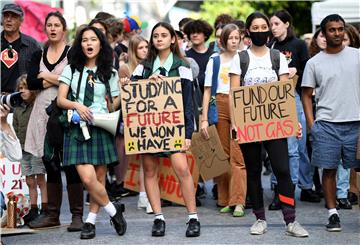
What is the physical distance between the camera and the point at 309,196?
11.2m

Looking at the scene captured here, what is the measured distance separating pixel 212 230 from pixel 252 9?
1881cm

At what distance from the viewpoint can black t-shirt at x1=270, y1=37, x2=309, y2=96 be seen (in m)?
10.9

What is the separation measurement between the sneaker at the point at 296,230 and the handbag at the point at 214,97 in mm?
2096

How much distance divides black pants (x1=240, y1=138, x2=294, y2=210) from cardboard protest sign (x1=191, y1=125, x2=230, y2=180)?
1.46m

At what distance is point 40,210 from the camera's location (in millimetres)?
9969

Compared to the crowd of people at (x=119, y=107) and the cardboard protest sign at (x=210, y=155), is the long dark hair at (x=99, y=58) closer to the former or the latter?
the crowd of people at (x=119, y=107)

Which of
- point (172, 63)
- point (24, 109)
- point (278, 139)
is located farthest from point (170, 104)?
point (24, 109)

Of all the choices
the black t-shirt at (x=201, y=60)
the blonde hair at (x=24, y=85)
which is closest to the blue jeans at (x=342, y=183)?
the black t-shirt at (x=201, y=60)

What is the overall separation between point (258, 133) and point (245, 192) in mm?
1629

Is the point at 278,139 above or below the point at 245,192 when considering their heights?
above

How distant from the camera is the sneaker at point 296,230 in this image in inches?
345

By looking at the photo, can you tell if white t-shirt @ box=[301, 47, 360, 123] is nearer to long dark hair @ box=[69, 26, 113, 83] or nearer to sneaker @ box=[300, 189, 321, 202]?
long dark hair @ box=[69, 26, 113, 83]

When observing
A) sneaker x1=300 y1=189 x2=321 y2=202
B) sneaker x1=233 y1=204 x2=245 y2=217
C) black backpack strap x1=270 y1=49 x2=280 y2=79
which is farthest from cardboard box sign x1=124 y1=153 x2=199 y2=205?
black backpack strap x1=270 y1=49 x2=280 y2=79

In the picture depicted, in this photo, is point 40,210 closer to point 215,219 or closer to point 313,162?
point 215,219
